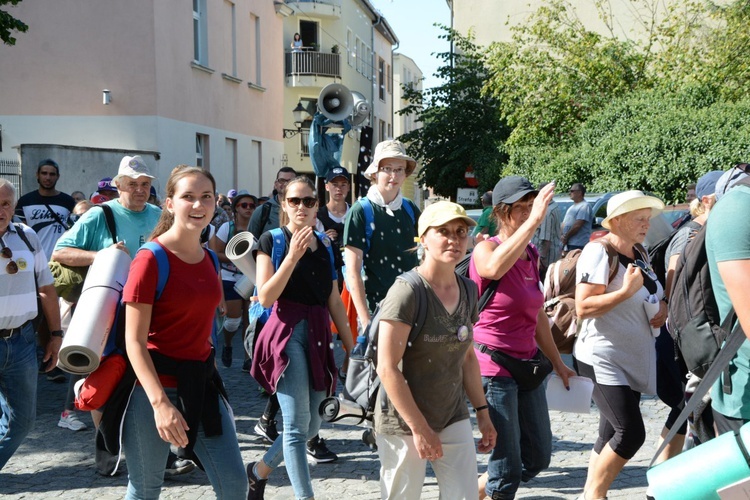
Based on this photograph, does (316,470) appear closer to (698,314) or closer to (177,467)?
(177,467)

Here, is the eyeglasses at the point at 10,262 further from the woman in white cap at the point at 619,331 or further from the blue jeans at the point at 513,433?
the woman in white cap at the point at 619,331

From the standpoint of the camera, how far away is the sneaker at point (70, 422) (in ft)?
22.6

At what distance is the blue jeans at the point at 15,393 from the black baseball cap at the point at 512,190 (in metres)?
2.89

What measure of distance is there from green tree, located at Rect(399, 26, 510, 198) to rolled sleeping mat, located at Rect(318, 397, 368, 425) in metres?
23.7

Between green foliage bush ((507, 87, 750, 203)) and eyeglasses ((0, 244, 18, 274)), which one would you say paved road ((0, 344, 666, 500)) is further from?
green foliage bush ((507, 87, 750, 203))

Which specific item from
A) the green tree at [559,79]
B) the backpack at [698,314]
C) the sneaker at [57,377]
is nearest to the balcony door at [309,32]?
the green tree at [559,79]

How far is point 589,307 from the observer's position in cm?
459

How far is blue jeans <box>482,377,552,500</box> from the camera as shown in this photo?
4328 millimetres

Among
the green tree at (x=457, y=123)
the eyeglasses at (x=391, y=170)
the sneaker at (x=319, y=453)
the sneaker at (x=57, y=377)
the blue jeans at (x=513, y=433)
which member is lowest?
the sneaker at (x=57, y=377)

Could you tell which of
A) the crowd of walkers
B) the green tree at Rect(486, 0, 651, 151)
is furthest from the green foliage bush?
the crowd of walkers

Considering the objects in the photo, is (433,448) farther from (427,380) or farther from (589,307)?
(589,307)

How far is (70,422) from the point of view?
6.93 meters

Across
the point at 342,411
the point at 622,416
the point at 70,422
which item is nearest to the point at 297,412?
the point at 342,411

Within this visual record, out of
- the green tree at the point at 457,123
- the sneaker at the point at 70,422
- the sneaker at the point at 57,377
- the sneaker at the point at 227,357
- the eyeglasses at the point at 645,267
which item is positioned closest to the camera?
the eyeglasses at the point at 645,267
